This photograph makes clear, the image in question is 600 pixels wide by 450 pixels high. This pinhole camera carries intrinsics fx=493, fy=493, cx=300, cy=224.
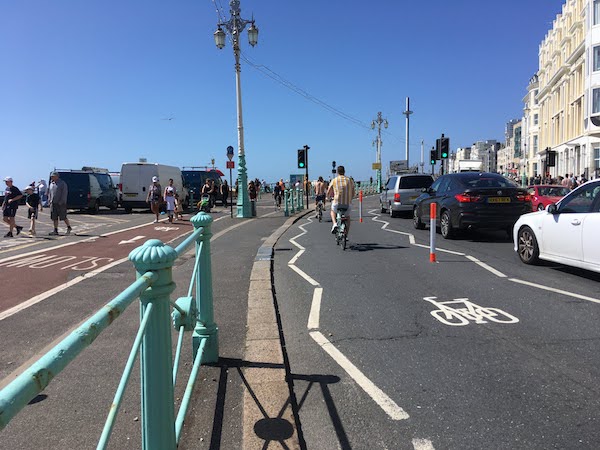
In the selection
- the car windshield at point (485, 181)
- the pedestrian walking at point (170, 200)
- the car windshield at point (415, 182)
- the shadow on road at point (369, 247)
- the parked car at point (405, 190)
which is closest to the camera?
the shadow on road at point (369, 247)

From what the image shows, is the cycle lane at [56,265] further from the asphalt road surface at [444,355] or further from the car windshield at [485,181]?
the car windshield at [485,181]

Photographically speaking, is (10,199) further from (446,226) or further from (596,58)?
(596,58)

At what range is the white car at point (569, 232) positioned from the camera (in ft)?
22.9

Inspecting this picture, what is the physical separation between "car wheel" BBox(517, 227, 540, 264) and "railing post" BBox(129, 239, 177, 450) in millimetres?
7701

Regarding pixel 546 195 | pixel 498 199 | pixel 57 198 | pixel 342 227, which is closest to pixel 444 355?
pixel 342 227

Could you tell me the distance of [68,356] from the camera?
1.44 m

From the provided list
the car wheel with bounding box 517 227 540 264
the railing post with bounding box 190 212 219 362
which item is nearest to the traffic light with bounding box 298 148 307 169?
the car wheel with bounding box 517 227 540 264

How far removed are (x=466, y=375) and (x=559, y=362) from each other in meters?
0.87

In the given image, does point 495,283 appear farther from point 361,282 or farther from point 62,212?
point 62,212

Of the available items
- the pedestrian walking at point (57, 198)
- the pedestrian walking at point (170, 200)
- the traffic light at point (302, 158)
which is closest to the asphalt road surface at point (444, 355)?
the pedestrian walking at point (57, 198)

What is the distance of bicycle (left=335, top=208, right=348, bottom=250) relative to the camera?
36.4ft

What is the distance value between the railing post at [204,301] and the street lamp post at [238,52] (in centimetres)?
1654

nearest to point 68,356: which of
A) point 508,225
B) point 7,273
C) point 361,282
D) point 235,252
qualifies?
point 361,282

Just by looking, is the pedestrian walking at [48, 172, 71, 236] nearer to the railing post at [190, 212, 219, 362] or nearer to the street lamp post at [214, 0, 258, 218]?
the street lamp post at [214, 0, 258, 218]
